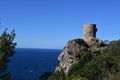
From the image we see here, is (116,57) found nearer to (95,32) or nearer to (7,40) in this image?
(95,32)

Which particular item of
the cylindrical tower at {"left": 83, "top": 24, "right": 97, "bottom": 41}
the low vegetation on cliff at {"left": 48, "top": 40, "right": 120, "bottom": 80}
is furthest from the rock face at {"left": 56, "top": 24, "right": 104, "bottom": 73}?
the low vegetation on cliff at {"left": 48, "top": 40, "right": 120, "bottom": 80}

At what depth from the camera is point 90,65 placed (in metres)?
49.1

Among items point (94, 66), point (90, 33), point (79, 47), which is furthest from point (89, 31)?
point (94, 66)

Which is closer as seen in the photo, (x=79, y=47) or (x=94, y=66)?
(x=94, y=66)

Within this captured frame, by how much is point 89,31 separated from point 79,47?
2.79 metres

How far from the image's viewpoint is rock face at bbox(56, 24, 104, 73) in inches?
2142

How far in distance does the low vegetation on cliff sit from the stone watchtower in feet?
5.91

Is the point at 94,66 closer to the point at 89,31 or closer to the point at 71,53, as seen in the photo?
the point at 71,53

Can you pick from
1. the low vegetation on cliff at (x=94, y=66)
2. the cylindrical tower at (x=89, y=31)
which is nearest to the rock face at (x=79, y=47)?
the cylindrical tower at (x=89, y=31)

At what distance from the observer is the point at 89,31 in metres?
55.6

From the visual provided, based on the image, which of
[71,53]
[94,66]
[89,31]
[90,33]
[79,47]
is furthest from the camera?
[90,33]

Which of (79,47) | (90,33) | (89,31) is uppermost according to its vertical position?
(89,31)

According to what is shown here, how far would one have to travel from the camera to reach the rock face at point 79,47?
178 feet

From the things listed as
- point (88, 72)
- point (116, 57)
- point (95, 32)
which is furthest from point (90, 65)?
point (95, 32)
